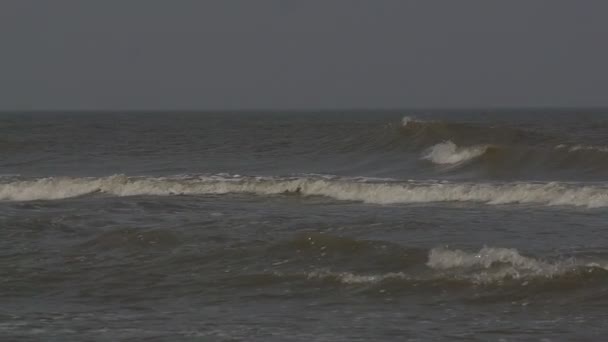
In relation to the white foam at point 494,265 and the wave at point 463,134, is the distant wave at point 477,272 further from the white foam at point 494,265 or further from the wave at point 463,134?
the wave at point 463,134

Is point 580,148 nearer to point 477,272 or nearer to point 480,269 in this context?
point 480,269

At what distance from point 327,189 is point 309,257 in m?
11.4

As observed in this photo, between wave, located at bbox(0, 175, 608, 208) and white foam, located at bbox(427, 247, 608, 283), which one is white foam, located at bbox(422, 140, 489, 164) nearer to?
wave, located at bbox(0, 175, 608, 208)

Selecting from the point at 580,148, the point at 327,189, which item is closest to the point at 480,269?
the point at 327,189

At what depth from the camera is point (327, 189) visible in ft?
88.5

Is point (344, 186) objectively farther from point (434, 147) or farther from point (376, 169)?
point (434, 147)

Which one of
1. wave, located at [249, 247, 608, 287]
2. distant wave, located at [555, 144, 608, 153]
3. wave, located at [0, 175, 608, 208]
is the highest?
wave, located at [249, 247, 608, 287]

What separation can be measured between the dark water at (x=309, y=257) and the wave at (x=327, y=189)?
62 millimetres

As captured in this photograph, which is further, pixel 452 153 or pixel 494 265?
pixel 452 153

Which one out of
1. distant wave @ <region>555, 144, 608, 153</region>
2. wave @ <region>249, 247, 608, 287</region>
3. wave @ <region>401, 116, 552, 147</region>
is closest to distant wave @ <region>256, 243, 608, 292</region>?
wave @ <region>249, 247, 608, 287</region>

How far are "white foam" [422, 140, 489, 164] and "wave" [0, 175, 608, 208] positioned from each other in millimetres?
7336

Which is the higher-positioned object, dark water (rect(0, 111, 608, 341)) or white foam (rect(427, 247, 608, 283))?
white foam (rect(427, 247, 608, 283))

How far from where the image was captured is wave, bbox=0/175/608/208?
917 inches

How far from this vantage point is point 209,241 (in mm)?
17250
